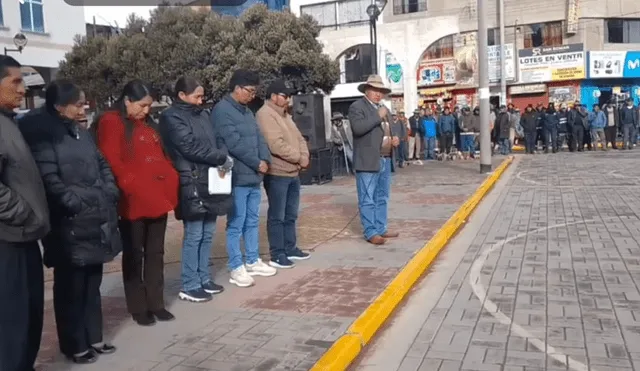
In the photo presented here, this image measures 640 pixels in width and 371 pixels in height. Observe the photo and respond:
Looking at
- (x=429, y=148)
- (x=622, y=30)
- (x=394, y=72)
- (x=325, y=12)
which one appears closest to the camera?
(x=429, y=148)

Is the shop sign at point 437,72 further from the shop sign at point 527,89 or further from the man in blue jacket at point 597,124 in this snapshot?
the man in blue jacket at point 597,124

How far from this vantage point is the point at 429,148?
22.5 m

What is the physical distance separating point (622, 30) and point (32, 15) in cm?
2692

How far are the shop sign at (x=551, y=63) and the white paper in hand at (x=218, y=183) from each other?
29056 millimetres

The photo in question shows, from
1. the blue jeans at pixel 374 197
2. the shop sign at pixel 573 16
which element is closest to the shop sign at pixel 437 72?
the shop sign at pixel 573 16

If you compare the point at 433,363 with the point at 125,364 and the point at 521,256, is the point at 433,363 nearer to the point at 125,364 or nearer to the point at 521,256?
the point at 125,364

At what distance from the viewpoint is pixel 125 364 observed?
4.30 metres

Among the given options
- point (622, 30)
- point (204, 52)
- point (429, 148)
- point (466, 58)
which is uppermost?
point (622, 30)

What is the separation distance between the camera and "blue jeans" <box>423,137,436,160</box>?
2217 cm

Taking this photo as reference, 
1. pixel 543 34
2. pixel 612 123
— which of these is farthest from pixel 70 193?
pixel 543 34

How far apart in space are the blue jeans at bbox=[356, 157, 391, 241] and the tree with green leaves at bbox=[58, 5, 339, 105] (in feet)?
38.9

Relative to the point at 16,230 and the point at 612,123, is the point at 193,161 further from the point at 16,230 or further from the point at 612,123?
the point at 612,123

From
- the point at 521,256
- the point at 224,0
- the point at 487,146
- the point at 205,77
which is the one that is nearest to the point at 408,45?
the point at 224,0

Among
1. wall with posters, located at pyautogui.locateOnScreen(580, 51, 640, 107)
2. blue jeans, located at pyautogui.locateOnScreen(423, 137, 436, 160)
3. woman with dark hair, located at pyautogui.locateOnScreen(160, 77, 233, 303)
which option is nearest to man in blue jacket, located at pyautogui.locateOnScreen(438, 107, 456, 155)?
blue jeans, located at pyautogui.locateOnScreen(423, 137, 436, 160)
